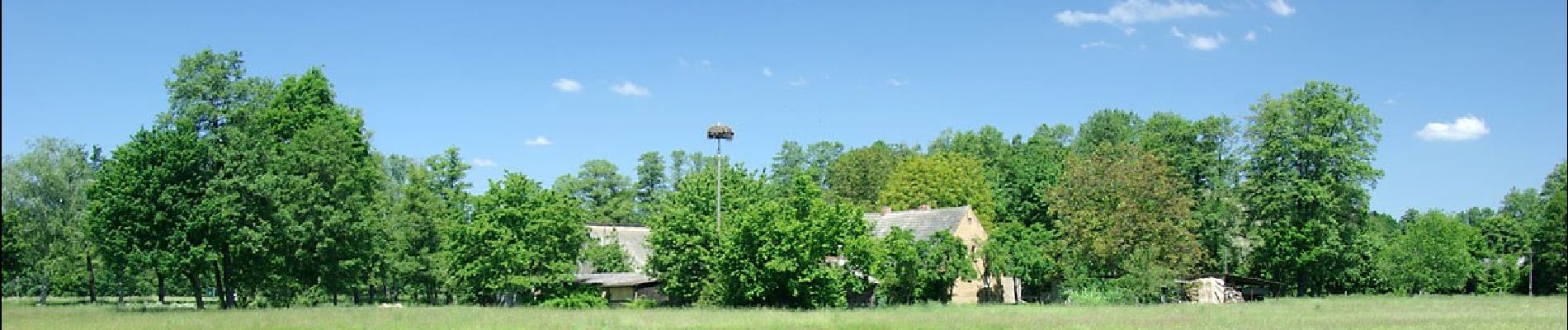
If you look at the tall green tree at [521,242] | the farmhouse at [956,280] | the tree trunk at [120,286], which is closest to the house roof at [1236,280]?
the farmhouse at [956,280]

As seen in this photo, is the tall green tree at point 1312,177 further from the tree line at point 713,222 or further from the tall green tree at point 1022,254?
the tall green tree at point 1022,254

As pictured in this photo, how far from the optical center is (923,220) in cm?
6188

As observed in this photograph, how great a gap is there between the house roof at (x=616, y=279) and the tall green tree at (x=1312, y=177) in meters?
33.8

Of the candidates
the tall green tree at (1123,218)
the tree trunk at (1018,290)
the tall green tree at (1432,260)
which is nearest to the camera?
the tall green tree at (1123,218)

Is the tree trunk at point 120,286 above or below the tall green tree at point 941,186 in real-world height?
below

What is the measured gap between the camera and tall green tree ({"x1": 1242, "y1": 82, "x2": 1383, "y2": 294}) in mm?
63625

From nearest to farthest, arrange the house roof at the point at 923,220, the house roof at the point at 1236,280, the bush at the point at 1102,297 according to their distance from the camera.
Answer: the bush at the point at 1102,297, the house roof at the point at 923,220, the house roof at the point at 1236,280

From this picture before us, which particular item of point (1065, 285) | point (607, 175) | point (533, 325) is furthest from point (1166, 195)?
point (607, 175)

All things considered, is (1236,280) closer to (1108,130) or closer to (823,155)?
(1108,130)

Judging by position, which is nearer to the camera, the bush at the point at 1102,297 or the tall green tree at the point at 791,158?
the bush at the point at 1102,297

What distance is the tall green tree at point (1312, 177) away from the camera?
63.6 meters

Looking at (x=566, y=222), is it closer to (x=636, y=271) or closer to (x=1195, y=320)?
(x=636, y=271)

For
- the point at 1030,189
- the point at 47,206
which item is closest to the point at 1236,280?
the point at 1030,189

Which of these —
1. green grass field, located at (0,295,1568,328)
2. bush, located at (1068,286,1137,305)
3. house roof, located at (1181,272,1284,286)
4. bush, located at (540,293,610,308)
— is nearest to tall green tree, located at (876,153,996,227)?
house roof, located at (1181,272,1284,286)
